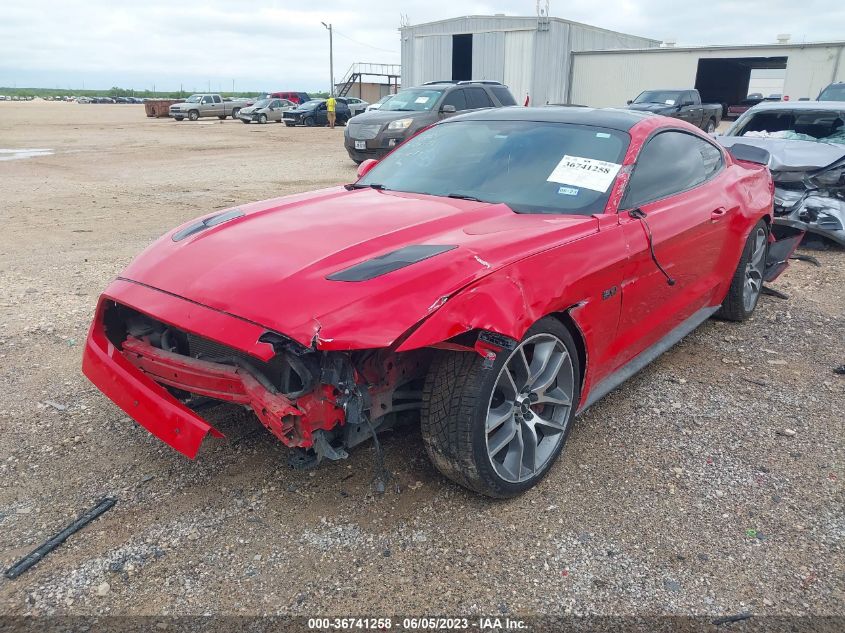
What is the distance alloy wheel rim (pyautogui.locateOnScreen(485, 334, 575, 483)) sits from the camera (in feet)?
8.70

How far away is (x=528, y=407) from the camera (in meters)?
2.77

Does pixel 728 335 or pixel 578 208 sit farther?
pixel 728 335

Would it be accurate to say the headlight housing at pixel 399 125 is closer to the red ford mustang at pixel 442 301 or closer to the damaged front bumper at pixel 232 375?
the red ford mustang at pixel 442 301

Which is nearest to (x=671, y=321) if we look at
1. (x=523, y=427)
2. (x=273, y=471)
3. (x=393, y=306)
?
(x=523, y=427)

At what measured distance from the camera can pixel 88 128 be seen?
28969 mm

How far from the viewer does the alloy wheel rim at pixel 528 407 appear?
104 inches

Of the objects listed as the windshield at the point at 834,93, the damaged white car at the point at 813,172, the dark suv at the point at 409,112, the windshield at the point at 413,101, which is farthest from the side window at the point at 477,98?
the windshield at the point at 834,93

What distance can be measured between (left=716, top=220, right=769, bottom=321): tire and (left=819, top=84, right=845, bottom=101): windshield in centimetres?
1305

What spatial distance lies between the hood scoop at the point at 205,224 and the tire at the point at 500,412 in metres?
1.47

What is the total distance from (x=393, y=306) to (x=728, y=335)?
3405 mm

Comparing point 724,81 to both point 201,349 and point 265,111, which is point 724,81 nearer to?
point 265,111

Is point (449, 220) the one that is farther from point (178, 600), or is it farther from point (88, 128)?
point (88, 128)

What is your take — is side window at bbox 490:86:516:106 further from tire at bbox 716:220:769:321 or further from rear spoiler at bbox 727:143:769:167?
tire at bbox 716:220:769:321

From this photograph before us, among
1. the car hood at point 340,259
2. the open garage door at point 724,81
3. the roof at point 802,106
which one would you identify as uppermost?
the open garage door at point 724,81
